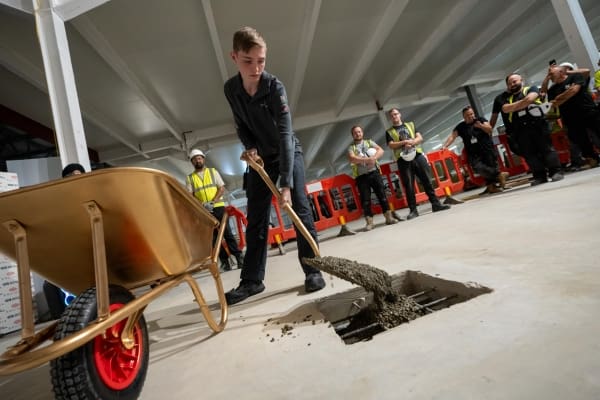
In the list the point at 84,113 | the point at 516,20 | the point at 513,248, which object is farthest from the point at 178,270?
the point at 516,20

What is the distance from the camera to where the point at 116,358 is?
101cm

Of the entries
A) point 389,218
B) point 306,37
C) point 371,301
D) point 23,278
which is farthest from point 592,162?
point 23,278

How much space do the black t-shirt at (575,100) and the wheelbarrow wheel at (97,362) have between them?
597 cm

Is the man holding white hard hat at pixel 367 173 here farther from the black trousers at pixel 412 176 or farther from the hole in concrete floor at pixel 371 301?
the hole in concrete floor at pixel 371 301

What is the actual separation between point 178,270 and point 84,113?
24.2 ft

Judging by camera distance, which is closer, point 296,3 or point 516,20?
point 296,3

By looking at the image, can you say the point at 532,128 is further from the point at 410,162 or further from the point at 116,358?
the point at 116,358

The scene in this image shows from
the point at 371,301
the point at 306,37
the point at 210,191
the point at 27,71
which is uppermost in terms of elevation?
the point at 27,71

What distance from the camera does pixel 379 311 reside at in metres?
1.32

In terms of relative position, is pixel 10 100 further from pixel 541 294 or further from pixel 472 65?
pixel 472 65

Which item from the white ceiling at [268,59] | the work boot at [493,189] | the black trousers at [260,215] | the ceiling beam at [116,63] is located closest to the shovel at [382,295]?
the black trousers at [260,215]

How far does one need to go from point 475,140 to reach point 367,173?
2.12 m

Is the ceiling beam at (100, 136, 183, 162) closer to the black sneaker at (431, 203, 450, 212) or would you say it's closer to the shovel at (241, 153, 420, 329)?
the black sneaker at (431, 203, 450, 212)

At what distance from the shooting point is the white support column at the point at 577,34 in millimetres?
4941
